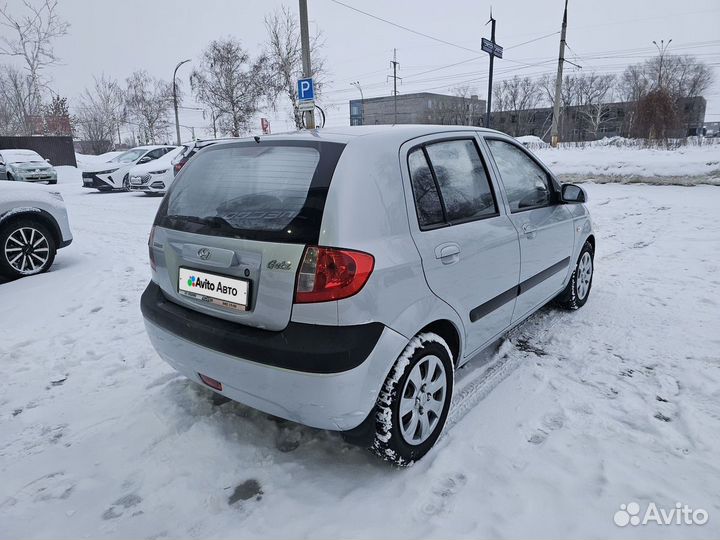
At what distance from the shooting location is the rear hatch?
6.72 ft

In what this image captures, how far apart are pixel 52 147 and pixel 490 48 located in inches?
1088

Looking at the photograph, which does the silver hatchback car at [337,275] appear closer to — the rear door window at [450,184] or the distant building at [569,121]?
the rear door window at [450,184]

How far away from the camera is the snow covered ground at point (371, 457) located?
204 centimetres

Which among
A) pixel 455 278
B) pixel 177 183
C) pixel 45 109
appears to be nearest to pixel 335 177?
pixel 455 278

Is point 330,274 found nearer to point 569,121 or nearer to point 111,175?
point 111,175

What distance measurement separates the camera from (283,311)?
204cm

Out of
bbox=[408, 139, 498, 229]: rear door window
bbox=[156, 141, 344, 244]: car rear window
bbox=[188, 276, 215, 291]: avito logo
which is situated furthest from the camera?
bbox=[408, 139, 498, 229]: rear door window

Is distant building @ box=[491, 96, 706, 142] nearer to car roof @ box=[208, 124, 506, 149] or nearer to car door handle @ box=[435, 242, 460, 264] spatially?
car roof @ box=[208, 124, 506, 149]

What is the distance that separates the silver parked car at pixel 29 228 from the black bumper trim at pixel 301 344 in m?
4.44

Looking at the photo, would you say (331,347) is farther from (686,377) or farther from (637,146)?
(637,146)

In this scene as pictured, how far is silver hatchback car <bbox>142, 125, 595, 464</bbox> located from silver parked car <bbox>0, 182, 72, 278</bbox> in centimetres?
372

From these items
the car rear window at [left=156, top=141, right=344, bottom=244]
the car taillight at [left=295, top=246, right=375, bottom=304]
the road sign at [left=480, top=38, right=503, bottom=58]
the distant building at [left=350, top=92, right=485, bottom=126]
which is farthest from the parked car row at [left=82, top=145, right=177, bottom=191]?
the distant building at [left=350, top=92, right=485, bottom=126]

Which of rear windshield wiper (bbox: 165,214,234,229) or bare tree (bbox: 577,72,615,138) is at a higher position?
bare tree (bbox: 577,72,615,138)

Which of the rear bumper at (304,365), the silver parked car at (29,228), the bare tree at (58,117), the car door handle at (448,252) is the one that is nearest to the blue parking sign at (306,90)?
the silver parked car at (29,228)
